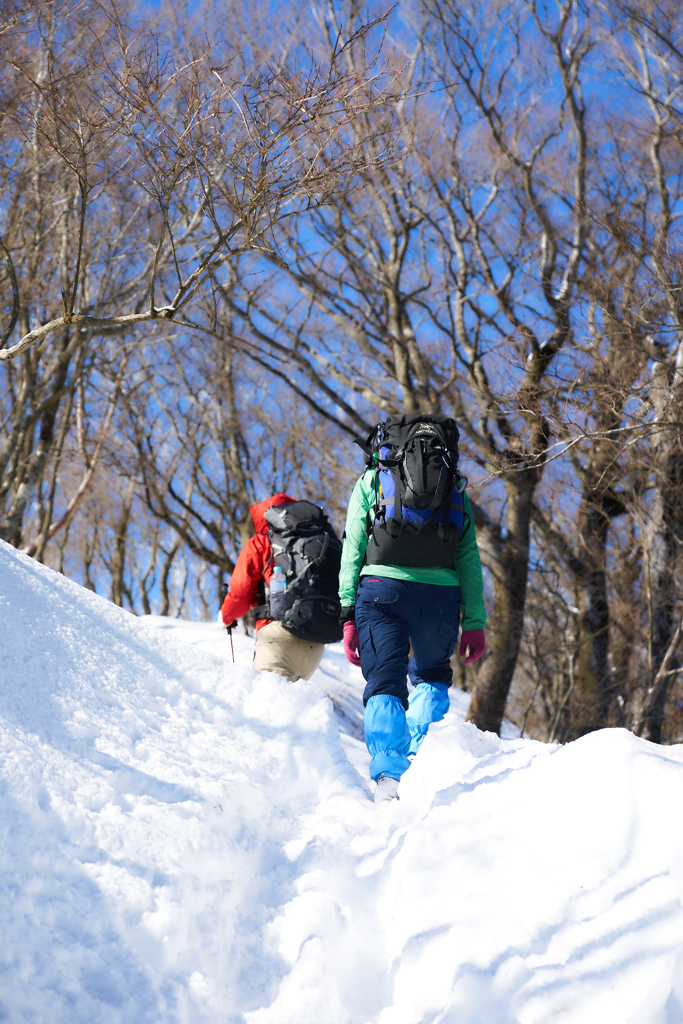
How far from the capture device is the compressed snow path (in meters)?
1.63

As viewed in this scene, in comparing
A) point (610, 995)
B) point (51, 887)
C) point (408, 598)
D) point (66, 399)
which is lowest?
point (51, 887)

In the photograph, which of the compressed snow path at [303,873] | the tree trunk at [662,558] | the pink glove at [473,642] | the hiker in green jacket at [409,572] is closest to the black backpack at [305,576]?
the hiker in green jacket at [409,572]

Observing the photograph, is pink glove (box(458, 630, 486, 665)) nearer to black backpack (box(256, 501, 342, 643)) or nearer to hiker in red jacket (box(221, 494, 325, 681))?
black backpack (box(256, 501, 342, 643))

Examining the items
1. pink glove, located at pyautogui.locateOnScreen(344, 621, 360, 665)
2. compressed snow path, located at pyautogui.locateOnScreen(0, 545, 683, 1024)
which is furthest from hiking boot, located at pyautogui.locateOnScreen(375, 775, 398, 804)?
pink glove, located at pyautogui.locateOnScreen(344, 621, 360, 665)

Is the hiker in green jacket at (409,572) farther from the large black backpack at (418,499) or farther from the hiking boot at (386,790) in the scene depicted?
the hiking boot at (386,790)

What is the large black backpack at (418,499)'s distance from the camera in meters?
3.23

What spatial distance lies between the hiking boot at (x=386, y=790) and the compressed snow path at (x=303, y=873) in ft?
0.19

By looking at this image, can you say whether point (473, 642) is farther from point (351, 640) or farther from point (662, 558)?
point (662, 558)

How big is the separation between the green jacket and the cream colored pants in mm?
815

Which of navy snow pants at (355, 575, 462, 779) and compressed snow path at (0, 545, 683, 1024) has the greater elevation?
navy snow pants at (355, 575, 462, 779)

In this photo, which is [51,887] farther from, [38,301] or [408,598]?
[38,301]

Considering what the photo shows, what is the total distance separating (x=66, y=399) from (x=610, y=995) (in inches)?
397

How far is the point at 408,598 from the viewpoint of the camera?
322 centimetres

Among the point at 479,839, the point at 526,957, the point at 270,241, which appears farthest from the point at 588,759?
the point at 270,241
